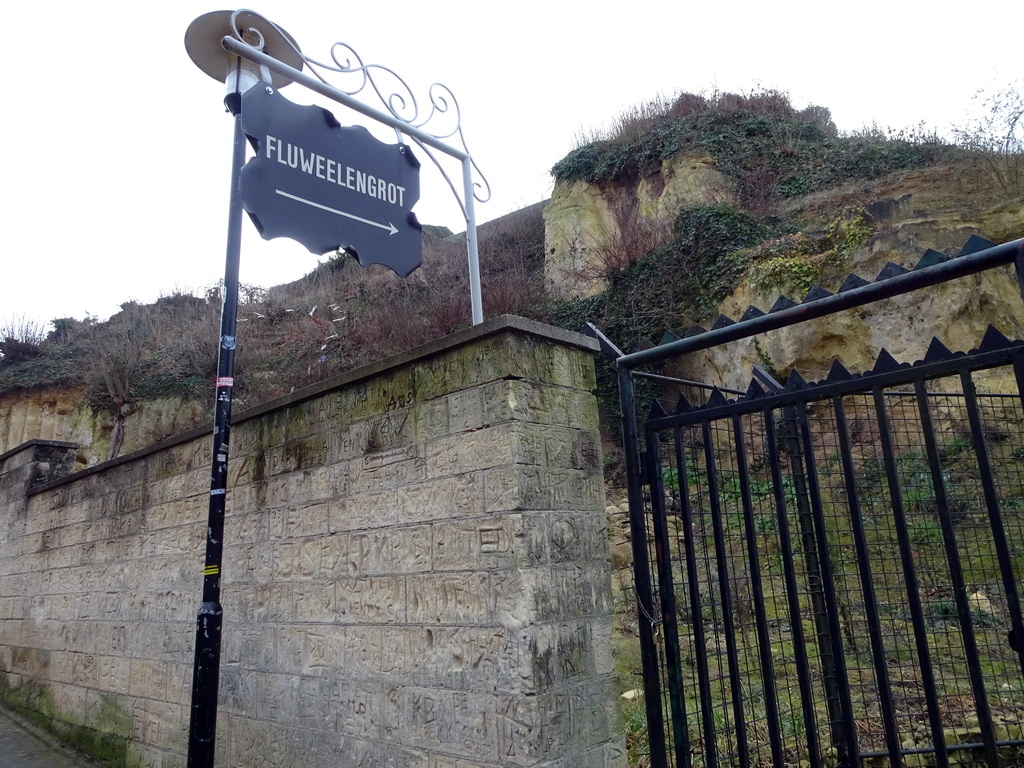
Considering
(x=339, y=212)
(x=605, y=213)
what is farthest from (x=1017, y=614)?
(x=605, y=213)

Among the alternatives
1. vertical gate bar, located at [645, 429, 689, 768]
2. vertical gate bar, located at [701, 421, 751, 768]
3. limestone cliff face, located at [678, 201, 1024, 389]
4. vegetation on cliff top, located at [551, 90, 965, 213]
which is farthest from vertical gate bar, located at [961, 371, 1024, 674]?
vegetation on cliff top, located at [551, 90, 965, 213]

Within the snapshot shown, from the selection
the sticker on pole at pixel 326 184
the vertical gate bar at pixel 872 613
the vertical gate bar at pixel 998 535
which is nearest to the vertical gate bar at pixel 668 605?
the vertical gate bar at pixel 872 613

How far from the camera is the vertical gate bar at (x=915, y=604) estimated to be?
6.57ft

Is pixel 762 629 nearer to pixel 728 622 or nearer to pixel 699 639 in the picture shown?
pixel 728 622

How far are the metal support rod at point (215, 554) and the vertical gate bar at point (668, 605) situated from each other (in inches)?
74.1

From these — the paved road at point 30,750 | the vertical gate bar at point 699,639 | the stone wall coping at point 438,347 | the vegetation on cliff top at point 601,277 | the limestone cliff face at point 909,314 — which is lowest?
the paved road at point 30,750

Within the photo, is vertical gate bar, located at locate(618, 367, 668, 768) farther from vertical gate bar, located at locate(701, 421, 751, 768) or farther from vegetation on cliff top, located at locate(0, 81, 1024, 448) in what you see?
vegetation on cliff top, located at locate(0, 81, 1024, 448)

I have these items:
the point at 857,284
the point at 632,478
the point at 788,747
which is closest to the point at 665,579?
the point at 632,478

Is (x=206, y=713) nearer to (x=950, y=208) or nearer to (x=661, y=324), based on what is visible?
(x=661, y=324)

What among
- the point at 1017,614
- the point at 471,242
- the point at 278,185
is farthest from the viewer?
the point at 471,242

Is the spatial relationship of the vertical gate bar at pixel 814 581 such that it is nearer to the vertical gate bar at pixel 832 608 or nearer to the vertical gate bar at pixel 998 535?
the vertical gate bar at pixel 832 608

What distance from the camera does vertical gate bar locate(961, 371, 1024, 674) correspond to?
1901 mm

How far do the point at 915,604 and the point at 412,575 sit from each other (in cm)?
200

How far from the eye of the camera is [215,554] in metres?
3.12
